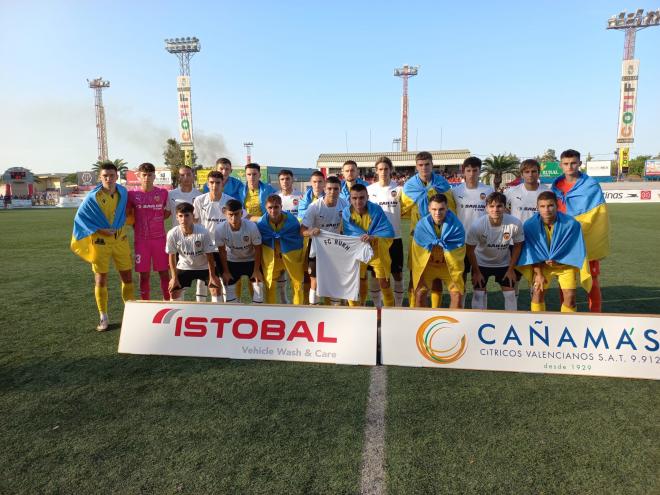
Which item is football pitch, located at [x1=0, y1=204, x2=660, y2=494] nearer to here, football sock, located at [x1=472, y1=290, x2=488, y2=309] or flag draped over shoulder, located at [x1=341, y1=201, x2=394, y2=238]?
football sock, located at [x1=472, y1=290, x2=488, y2=309]

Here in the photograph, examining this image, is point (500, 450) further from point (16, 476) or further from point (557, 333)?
point (16, 476)

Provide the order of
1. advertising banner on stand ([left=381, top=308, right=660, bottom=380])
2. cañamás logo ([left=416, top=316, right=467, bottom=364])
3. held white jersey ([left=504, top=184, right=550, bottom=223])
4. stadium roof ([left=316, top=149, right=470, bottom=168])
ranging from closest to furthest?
advertising banner on stand ([left=381, top=308, right=660, bottom=380]), cañamás logo ([left=416, top=316, right=467, bottom=364]), held white jersey ([left=504, top=184, right=550, bottom=223]), stadium roof ([left=316, top=149, right=470, bottom=168])

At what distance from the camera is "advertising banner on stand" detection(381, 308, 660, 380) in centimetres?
356

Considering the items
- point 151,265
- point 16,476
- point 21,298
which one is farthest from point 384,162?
point 21,298

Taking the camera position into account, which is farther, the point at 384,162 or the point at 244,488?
the point at 384,162

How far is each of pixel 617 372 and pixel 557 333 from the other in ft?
1.92

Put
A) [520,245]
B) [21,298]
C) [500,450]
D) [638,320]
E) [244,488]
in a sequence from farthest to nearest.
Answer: [21,298] → [520,245] → [638,320] → [500,450] → [244,488]

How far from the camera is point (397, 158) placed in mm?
58594

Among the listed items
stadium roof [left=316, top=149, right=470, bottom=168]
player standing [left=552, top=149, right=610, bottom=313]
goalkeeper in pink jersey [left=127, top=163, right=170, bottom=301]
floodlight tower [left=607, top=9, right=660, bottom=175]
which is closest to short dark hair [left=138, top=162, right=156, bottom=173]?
goalkeeper in pink jersey [left=127, top=163, right=170, bottom=301]

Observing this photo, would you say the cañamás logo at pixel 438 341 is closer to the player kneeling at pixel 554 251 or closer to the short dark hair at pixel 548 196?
the player kneeling at pixel 554 251

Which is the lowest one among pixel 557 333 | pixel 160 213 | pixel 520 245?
pixel 557 333

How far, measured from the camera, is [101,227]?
205 inches

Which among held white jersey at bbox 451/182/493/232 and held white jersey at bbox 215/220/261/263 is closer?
held white jersey at bbox 215/220/261/263

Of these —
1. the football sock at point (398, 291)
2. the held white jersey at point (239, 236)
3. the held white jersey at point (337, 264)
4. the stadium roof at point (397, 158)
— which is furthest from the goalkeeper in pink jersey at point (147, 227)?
the stadium roof at point (397, 158)
